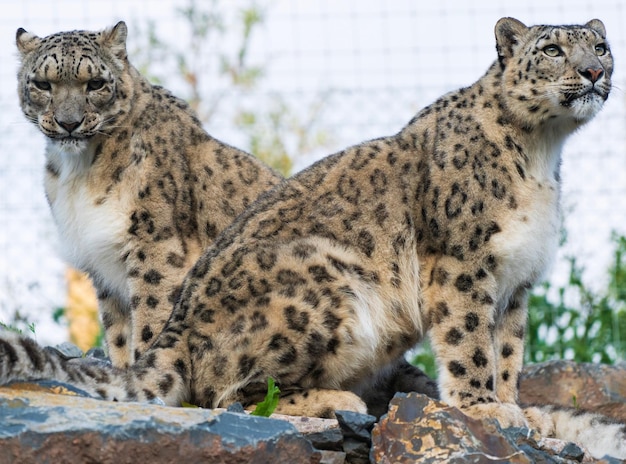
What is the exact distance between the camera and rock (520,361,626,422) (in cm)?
802

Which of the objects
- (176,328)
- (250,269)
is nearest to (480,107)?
(250,269)

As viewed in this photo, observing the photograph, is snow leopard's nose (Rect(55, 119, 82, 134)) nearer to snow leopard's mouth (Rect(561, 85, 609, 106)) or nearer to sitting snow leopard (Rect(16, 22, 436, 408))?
sitting snow leopard (Rect(16, 22, 436, 408))

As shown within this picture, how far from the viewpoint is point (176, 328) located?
6.43 metres

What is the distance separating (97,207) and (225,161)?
3.49 feet

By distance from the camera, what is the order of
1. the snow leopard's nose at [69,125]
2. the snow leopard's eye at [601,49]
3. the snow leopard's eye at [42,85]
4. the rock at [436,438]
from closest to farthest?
the rock at [436,438] < the snow leopard's eye at [601,49] < the snow leopard's nose at [69,125] < the snow leopard's eye at [42,85]

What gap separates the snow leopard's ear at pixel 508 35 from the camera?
707 centimetres

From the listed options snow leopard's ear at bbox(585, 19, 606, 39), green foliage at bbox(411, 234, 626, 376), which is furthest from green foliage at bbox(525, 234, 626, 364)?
snow leopard's ear at bbox(585, 19, 606, 39)

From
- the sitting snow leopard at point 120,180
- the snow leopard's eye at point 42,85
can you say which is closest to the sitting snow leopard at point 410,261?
the sitting snow leopard at point 120,180

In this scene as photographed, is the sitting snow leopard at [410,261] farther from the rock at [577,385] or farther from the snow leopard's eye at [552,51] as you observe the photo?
the rock at [577,385]

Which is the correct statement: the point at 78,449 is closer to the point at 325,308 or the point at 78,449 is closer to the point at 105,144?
the point at 325,308

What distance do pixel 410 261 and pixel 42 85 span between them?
2.71m

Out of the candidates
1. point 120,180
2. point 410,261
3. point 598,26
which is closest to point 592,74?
point 598,26

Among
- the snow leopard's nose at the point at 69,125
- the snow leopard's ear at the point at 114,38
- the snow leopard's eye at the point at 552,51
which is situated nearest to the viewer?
the snow leopard's eye at the point at 552,51

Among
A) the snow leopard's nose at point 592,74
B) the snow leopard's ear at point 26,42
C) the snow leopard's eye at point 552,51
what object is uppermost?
the snow leopard's ear at point 26,42
